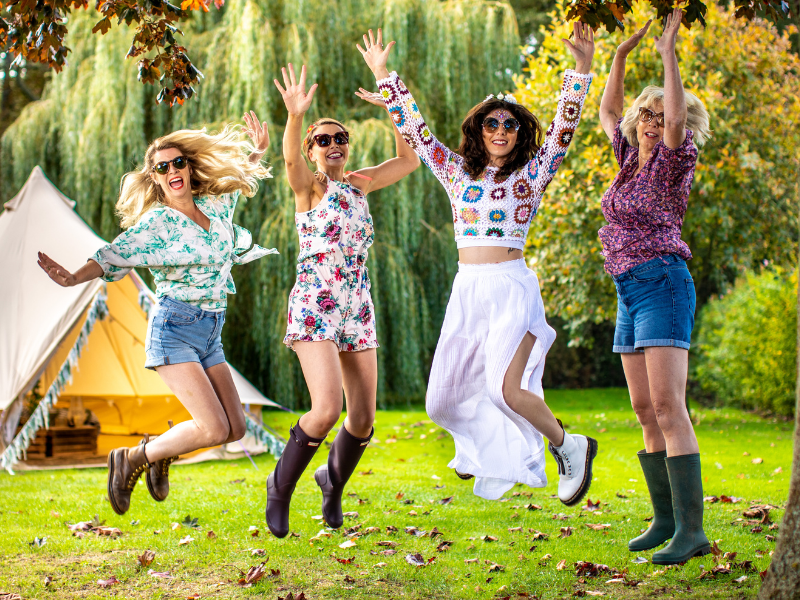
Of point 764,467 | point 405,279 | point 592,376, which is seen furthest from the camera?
point 592,376

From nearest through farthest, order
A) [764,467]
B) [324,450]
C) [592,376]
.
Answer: [764,467], [324,450], [592,376]

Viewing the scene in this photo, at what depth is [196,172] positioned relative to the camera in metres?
3.86

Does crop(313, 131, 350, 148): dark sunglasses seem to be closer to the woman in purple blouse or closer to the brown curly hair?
the brown curly hair

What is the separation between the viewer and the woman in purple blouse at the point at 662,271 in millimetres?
3281

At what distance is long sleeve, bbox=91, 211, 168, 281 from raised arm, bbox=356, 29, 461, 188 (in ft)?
3.79

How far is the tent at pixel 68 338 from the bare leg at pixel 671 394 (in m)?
4.77

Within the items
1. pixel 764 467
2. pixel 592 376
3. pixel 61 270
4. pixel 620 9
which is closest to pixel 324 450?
pixel 764 467

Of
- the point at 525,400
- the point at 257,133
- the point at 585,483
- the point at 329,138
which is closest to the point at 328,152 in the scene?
the point at 329,138

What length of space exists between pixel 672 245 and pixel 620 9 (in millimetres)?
997

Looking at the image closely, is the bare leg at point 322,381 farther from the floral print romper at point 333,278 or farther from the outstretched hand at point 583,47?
the outstretched hand at point 583,47

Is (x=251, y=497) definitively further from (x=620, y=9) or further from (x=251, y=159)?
(x=620, y=9)

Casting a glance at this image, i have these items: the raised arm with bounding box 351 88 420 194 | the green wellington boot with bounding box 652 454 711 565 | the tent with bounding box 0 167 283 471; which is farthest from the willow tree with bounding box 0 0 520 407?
the green wellington boot with bounding box 652 454 711 565

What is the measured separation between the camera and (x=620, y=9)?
11.1ft

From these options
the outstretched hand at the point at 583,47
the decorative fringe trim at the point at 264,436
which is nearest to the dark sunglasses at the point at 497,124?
the outstretched hand at the point at 583,47
